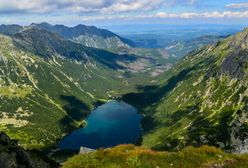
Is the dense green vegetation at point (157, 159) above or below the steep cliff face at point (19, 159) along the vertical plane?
above

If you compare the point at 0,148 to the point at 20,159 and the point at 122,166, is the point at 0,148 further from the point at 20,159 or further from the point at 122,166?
the point at 122,166

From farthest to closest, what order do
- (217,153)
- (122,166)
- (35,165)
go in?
(35,165) → (217,153) → (122,166)

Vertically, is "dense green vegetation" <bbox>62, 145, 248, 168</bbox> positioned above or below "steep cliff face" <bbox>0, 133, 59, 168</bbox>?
above

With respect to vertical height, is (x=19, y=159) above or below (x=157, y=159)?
below

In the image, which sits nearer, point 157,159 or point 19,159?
point 157,159

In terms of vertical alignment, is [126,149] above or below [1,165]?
above

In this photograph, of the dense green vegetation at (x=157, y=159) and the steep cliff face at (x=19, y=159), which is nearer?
the dense green vegetation at (x=157, y=159)

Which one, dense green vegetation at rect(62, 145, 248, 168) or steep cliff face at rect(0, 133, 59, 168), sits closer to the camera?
dense green vegetation at rect(62, 145, 248, 168)

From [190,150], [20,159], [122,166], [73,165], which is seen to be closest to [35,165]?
[20,159]
